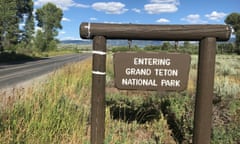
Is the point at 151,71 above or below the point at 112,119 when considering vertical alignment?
above

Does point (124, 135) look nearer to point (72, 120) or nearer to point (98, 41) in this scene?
point (72, 120)

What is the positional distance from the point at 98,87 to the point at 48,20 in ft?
232

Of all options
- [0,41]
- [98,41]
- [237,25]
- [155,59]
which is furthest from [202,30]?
[237,25]

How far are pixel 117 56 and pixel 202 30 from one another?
100 cm

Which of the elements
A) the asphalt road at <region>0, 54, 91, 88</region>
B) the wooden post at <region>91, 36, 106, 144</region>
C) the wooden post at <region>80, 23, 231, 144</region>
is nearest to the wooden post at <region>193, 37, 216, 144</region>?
the wooden post at <region>80, 23, 231, 144</region>

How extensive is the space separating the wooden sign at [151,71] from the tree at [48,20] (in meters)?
66.7

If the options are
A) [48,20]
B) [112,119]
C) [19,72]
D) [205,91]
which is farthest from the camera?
[48,20]

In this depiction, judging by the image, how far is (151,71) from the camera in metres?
3.54

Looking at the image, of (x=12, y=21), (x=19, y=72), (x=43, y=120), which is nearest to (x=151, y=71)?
(x=43, y=120)

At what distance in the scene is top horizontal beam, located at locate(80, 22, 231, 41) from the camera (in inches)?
138

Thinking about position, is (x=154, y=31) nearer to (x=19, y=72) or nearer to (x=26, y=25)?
(x=19, y=72)

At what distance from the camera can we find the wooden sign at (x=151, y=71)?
3.55 m

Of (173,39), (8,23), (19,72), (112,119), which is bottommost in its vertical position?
(19,72)

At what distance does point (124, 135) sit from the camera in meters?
4.49
